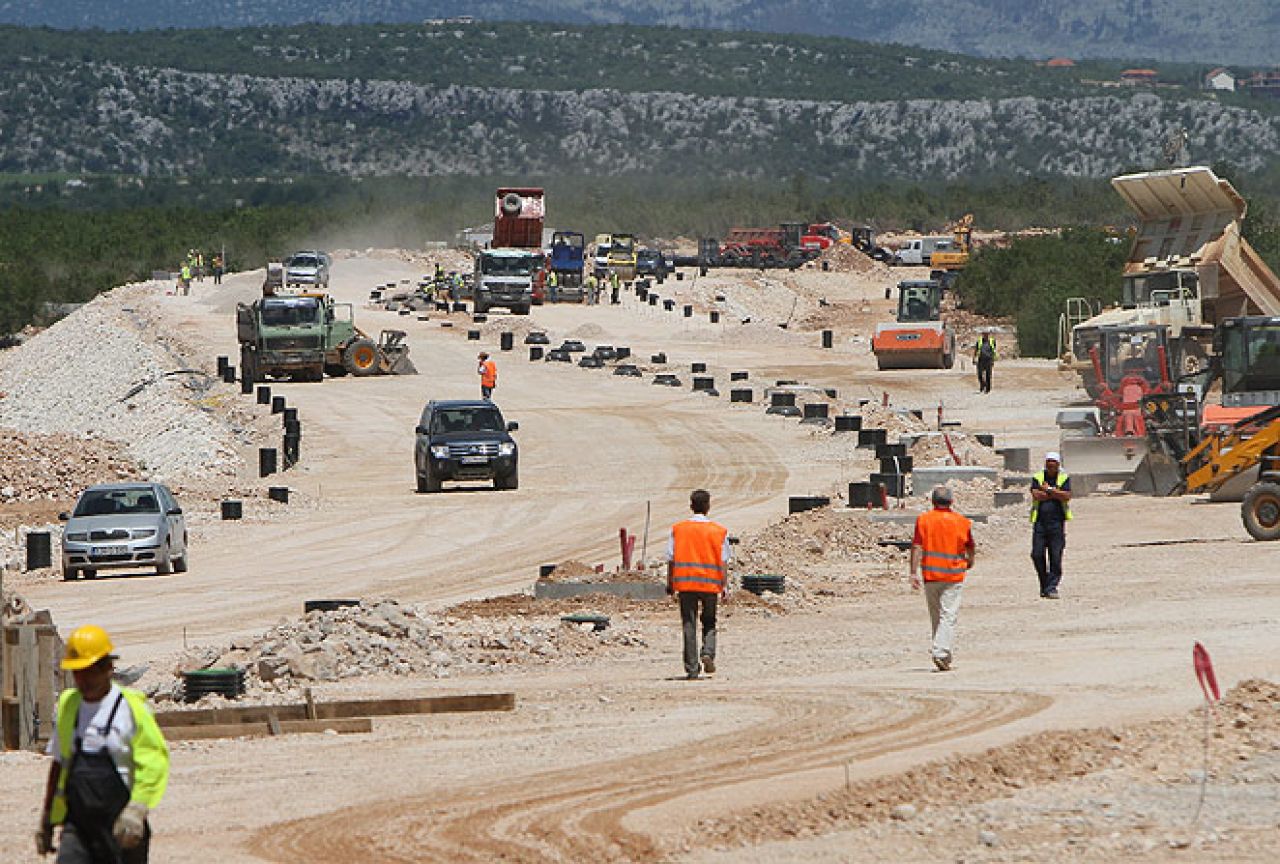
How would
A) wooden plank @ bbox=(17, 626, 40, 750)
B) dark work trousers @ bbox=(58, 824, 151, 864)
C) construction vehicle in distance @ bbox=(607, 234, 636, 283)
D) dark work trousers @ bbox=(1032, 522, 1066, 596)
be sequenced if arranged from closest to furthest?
dark work trousers @ bbox=(58, 824, 151, 864), wooden plank @ bbox=(17, 626, 40, 750), dark work trousers @ bbox=(1032, 522, 1066, 596), construction vehicle in distance @ bbox=(607, 234, 636, 283)

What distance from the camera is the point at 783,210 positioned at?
15362cm

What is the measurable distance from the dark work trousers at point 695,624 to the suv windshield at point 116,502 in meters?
12.0

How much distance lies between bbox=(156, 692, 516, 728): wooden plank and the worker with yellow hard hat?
7036mm

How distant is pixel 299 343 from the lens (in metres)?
54.3

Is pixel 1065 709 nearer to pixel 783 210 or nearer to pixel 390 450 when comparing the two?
pixel 390 450

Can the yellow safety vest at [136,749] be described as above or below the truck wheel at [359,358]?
below

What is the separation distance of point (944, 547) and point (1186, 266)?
26.8 metres

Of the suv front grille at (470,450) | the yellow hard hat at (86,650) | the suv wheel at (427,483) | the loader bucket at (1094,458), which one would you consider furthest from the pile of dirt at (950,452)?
the yellow hard hat at (86,650)

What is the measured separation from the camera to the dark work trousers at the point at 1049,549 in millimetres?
22859

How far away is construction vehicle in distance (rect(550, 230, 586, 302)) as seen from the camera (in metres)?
83.1

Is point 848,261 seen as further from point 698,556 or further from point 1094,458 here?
point 698,556

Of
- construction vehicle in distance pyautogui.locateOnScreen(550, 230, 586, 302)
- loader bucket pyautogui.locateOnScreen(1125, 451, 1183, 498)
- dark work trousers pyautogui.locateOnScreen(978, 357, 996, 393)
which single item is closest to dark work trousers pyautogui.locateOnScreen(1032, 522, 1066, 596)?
loader bucket pyautogui.locateOnScreen(1125, 451, 1183, 498)

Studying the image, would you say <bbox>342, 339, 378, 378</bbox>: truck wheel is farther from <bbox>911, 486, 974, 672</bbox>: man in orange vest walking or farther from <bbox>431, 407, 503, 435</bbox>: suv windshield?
<bbox>911, 486, 974, 672</bbox>: man in orange vest walking

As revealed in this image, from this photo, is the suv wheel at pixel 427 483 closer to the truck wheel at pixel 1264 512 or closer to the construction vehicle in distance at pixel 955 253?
the truck wheel at pixel 1264 512
